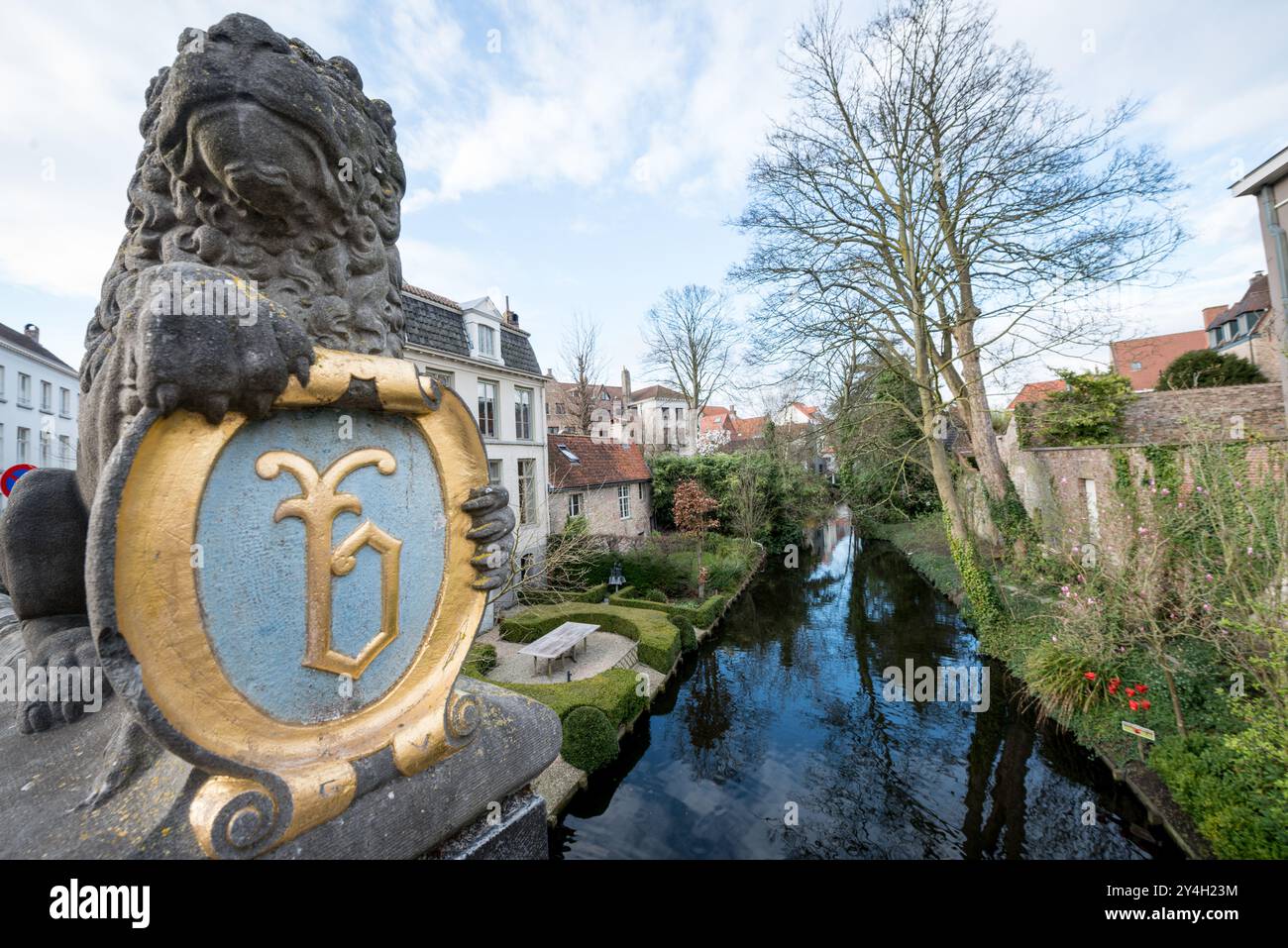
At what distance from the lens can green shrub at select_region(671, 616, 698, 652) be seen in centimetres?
1195

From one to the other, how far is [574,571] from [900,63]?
13.9 m

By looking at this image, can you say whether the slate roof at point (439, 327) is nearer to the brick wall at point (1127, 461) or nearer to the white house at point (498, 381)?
the white house at point (498, 381)

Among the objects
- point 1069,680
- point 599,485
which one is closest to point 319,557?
point 1069,680

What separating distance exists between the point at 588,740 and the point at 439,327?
10.6 metres

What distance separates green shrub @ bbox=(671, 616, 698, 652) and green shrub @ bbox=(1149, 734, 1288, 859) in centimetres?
766

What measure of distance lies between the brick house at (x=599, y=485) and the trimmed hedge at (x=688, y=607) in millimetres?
3593

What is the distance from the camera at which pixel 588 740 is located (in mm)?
7312

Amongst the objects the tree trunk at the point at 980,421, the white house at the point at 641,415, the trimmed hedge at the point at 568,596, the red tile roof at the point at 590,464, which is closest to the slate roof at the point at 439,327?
the red tile roof at the point at 590,464

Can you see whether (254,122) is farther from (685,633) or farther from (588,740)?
(685,633)

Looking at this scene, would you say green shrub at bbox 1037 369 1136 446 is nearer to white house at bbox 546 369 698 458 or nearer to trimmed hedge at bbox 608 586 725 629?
trimmed hedge at bbox 608 586 725 629

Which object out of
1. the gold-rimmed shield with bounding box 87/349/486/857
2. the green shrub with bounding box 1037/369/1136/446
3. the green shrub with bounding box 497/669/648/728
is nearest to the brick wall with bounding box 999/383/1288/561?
the green shrub with bounding box 1037/369/1136/446

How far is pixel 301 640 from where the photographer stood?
1.59 m
